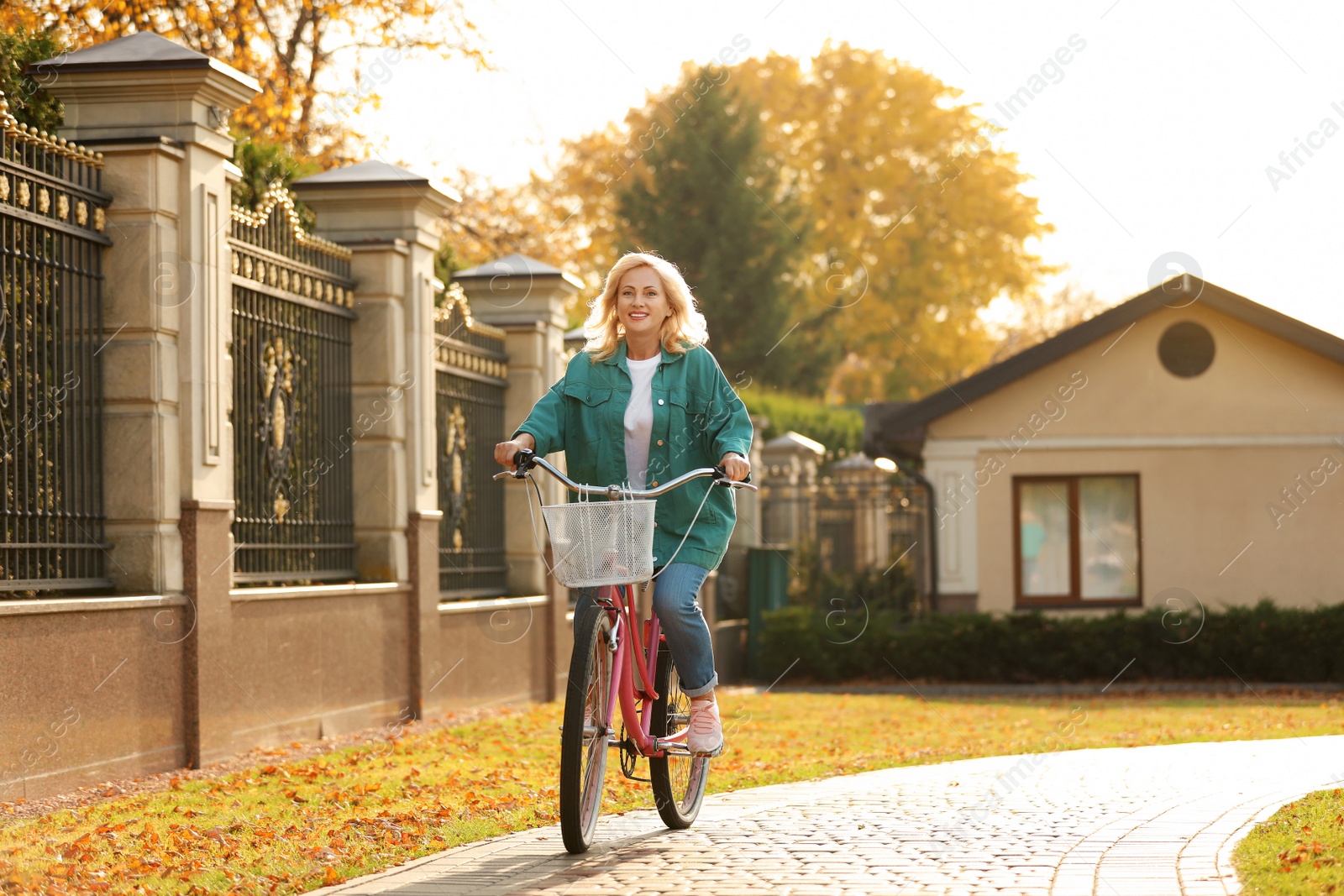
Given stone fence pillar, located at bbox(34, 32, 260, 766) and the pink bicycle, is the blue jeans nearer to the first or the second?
the pink bicycle

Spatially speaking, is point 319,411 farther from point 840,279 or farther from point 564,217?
point 840,279

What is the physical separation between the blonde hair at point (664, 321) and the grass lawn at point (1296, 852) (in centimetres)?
259

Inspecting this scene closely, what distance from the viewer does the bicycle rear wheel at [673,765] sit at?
5.88 meters

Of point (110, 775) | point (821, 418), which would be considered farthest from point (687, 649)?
point (821, 418)

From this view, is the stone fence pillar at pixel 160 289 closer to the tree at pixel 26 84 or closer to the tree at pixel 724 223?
the tree at pixel 26 84

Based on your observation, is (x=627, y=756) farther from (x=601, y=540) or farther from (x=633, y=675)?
(x=601, y=540)

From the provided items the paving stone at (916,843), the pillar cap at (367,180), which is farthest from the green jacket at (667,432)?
the pillar cap at (367,180)

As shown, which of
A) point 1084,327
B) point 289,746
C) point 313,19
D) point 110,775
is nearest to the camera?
point 110,775

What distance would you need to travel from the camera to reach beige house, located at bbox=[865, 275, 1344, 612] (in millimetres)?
20438

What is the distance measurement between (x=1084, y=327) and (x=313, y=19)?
11.1 meters

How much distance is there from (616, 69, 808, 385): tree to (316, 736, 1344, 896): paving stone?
3407 centimetres

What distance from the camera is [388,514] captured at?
11078 mm

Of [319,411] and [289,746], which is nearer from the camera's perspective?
[289,746]

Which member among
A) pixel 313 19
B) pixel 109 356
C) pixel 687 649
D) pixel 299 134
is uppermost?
pixel 313 19
